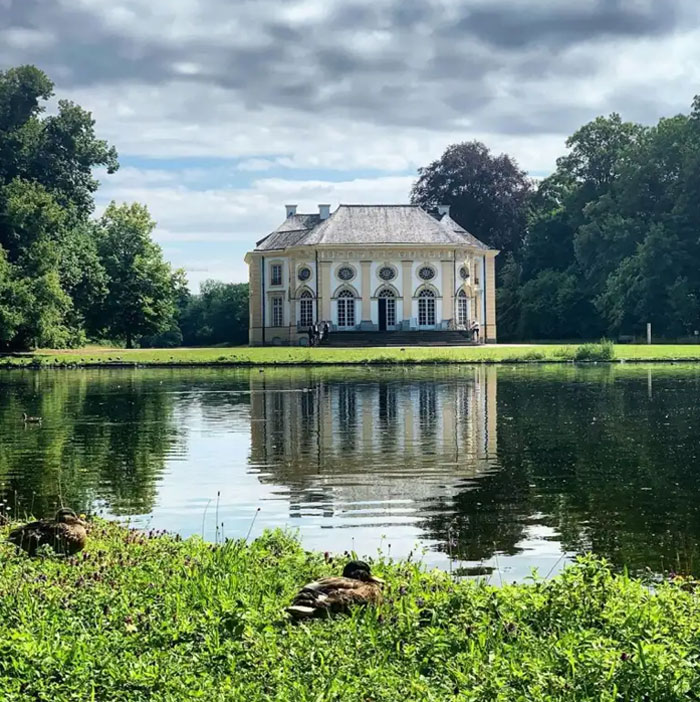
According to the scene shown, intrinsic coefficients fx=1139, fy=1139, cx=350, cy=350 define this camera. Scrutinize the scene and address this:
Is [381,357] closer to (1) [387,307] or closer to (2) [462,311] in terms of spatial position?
(1) [387,307]

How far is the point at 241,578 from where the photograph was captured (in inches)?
327

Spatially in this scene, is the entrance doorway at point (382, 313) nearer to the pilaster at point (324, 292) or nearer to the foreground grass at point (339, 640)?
the pilaster at point (324, 292)

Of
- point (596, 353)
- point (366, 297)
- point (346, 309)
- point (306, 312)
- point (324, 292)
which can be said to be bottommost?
point (596, 353)

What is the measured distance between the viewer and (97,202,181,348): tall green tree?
70.6 metres

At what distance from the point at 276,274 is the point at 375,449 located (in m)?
56.3

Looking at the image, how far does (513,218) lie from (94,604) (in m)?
83.3

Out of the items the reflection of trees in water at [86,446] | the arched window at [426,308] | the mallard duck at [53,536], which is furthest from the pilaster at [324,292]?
the mallard duck at [53,536]

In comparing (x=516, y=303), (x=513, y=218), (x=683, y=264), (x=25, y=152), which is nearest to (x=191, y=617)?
(x=25, y=152)

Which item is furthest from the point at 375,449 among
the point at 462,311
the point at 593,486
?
the point at 462,311

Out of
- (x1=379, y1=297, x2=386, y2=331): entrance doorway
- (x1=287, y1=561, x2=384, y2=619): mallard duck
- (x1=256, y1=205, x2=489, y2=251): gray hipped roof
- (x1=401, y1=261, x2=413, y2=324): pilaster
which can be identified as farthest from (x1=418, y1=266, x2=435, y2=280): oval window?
(x1=287, y1=561, x2=384, y2=619): mallard duck

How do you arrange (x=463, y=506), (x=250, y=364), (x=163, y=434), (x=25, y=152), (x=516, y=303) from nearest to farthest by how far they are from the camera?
(x=463, y=506) → (x=163, y=434) → (x=250, y=364) → (x=25, y=152) → (x=516, y=303)

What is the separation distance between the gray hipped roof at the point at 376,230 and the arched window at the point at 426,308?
3.14 metres

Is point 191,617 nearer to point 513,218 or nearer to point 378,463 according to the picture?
point 378,463

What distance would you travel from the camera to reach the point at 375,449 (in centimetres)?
1822
